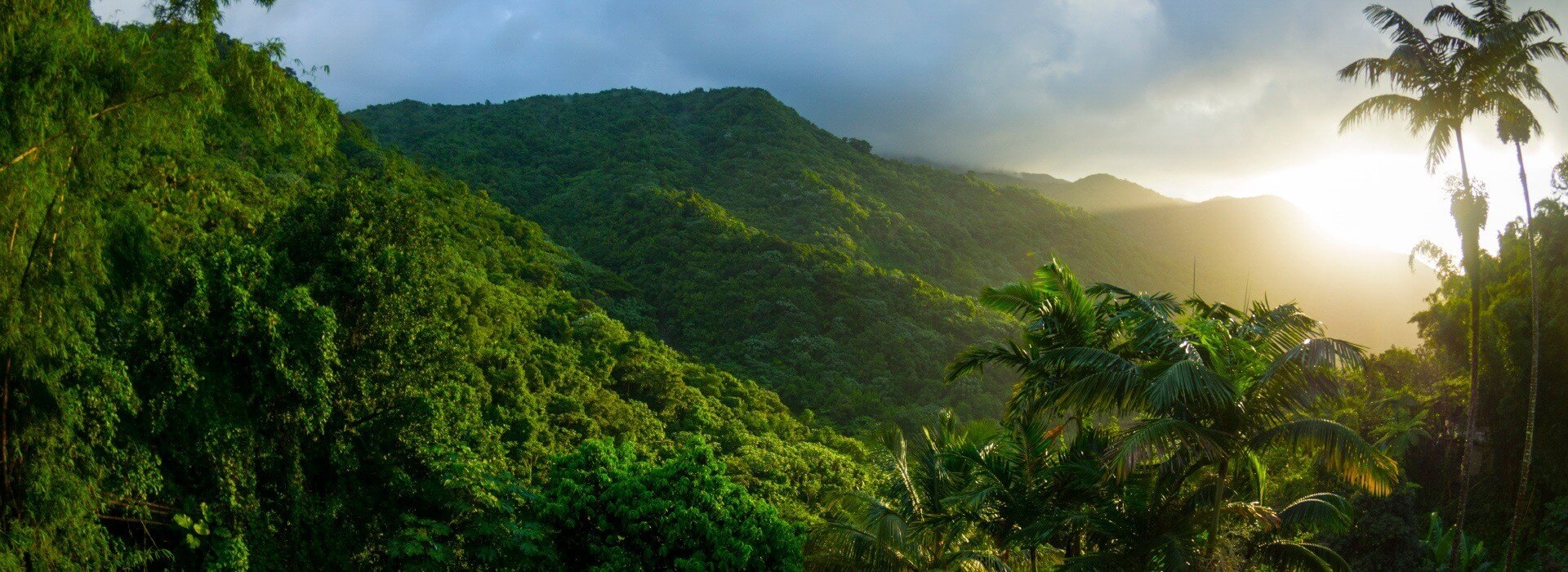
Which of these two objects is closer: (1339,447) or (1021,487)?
(1339,447)

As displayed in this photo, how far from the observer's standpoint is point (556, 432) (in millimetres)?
21625

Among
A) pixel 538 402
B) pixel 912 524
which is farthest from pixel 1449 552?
pixel 538 402

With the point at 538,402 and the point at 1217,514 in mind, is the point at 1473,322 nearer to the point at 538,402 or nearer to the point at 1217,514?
the point at 1217,514

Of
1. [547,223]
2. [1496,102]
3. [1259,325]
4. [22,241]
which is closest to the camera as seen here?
[22,241]

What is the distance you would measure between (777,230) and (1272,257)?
43387mm

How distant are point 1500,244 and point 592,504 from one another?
25214mm

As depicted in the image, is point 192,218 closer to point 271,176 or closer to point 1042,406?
point 1042,406

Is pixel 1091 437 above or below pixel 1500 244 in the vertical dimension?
below

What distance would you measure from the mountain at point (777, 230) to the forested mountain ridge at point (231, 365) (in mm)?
21730

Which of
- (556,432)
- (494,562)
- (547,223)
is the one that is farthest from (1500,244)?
(547,223)

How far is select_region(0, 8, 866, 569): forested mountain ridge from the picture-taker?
8430 millimetres

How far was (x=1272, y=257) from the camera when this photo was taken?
3068 inches

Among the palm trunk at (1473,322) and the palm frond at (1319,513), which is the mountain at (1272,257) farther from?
the palm frond at (1319,513)

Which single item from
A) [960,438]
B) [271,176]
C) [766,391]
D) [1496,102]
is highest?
[1496,102]
